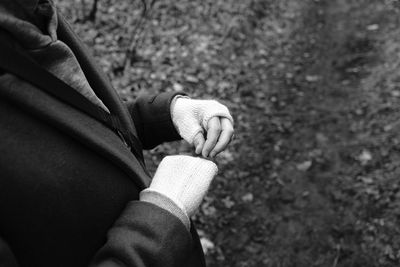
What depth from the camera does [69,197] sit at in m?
1.26

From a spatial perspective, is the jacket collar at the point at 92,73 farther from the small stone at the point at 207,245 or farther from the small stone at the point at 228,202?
the small stone at the point at 228,202

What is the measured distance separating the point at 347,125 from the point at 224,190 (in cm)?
183

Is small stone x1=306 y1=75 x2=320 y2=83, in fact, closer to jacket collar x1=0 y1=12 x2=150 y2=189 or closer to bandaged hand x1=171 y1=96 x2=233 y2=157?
bandaged hand x1=171 y1=96 x2=233 y2=157

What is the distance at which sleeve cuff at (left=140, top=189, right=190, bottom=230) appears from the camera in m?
1.41

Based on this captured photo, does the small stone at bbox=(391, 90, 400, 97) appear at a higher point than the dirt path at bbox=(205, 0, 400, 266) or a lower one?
higher

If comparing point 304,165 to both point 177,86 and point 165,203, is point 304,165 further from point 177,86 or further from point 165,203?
point 165,203

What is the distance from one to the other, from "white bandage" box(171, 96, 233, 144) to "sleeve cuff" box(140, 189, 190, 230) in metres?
0.42

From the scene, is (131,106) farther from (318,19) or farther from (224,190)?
(318,19)

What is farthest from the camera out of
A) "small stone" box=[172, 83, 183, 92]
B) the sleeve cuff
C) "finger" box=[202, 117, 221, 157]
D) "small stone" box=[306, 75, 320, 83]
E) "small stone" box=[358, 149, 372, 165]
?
"small stone" box=[306, 75, 320, 83]

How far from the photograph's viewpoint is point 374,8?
23.8 feet

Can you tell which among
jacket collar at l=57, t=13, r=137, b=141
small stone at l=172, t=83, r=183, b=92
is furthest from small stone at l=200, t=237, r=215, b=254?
jacket collar at l=57, t=13, r=137, b=141

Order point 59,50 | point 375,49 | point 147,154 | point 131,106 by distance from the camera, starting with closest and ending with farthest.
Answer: point 59,50
point 131,106
point 147,154
point 375,49

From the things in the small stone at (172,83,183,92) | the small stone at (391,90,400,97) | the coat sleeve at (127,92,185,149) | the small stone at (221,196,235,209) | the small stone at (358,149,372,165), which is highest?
the coat sleeve at (127,92,185,149)

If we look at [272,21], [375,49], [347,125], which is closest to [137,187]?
[347,125]
